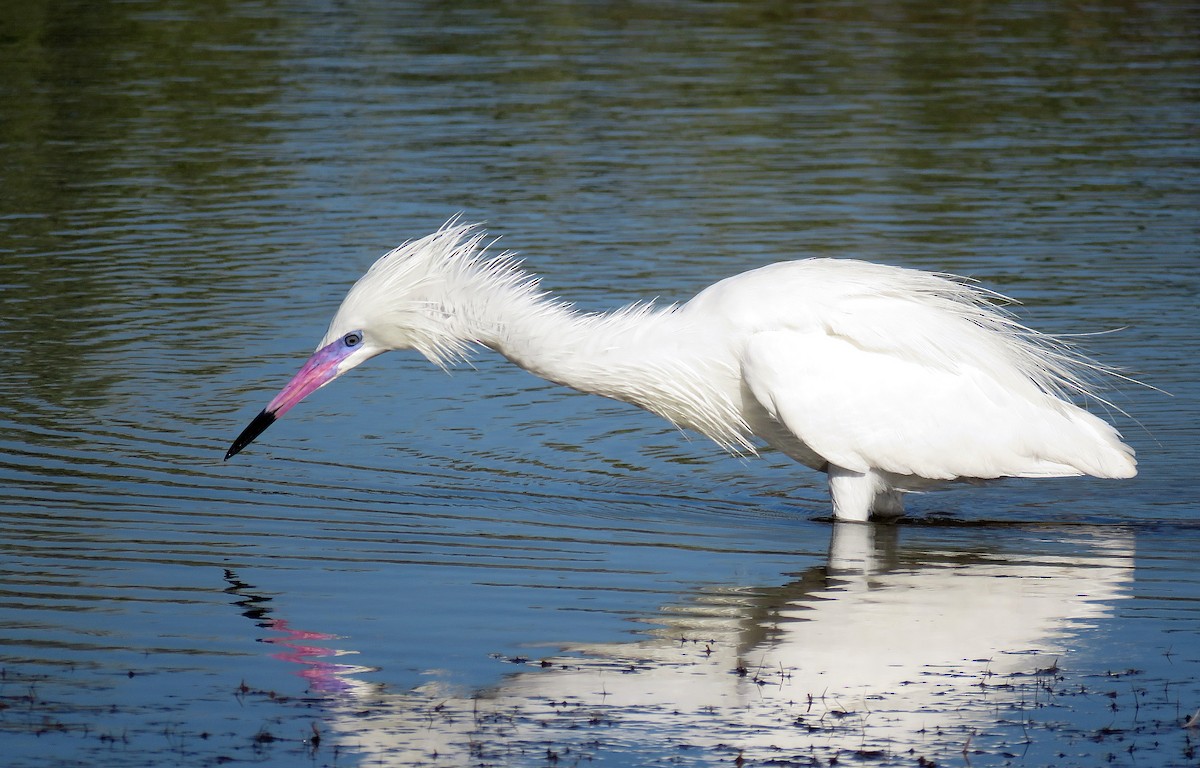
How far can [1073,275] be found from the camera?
51.7 ft

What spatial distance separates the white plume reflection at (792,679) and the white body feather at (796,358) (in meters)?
0.94

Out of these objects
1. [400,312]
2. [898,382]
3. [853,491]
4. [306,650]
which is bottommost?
[306,650]

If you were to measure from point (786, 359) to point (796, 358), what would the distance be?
57 millimetres

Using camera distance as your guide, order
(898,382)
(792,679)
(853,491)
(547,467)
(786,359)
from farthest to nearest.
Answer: (547,467) → (853,491) → (898,382) → (786,359) → (792,679)

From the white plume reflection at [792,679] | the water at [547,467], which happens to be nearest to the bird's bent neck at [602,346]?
the water at [547,467]

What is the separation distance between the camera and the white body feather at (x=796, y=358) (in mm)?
9641

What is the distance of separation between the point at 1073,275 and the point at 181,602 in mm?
9732

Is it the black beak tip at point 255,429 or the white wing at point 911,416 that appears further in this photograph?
the black beak tip at point 255,429

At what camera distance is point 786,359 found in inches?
376

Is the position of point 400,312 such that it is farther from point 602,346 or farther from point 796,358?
point 796,358

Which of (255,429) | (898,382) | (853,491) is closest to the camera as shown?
(898,382)

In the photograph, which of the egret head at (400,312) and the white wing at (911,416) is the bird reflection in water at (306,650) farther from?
the white wing at (911,416)

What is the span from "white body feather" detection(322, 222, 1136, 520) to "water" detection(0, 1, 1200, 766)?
0.48 meters

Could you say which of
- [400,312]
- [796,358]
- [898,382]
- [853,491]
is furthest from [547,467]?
[898,382]
